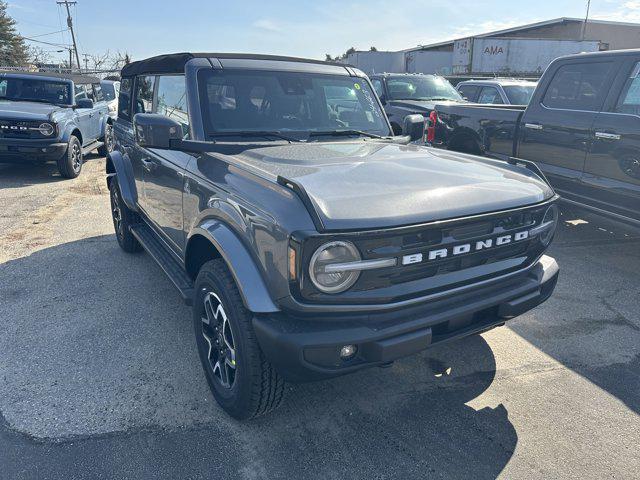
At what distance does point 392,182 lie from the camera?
95.2 inches

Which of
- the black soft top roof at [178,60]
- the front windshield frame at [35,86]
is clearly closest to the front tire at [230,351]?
the black soft top roof at [178,60]

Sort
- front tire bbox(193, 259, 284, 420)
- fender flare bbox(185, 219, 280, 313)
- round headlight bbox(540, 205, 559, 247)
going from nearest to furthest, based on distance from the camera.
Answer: fender flare bbox(185, 219, 280, 313) → front tire bbox(193, 259, 284, 420) → round headlight bbox(540, 205, 559, 247)

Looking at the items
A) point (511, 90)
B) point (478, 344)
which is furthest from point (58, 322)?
point (511, 90)

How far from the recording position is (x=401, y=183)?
241 cm

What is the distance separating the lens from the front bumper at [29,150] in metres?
8.24

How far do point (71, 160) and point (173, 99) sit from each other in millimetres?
6508

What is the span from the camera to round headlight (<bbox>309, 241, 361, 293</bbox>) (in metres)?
2.01

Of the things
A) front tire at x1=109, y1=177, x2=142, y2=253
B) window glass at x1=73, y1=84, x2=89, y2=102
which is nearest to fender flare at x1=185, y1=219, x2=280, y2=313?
front tire at x1=109, y1=177, x2=142, y2=253

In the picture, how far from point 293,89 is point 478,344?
232 cm

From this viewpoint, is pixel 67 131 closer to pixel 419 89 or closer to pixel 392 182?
pixel 419 89

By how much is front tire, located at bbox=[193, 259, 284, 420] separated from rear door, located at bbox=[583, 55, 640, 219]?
4.03 metres

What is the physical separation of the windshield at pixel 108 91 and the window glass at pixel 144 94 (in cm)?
897

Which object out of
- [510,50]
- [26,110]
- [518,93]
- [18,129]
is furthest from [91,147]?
[510,50]

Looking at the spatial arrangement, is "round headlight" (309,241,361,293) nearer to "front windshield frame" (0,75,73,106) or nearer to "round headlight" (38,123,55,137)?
"round headlight" (38,123,55,137)
